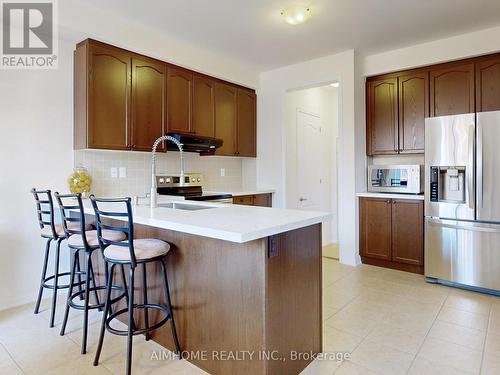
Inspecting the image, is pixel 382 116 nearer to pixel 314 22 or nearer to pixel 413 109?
pixel 413 109

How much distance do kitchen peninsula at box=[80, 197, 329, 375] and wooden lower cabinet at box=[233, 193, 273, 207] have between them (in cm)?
206

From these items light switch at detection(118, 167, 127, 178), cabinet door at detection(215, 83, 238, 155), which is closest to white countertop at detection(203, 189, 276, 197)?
cabinet door at detection(215, 83, 238, 155)

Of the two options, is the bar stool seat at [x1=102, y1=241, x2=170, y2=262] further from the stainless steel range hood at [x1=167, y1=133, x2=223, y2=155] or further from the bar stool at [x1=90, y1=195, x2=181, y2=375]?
the stainless steel range hood at [x1=167, y1=133, x2=223, y2=155]

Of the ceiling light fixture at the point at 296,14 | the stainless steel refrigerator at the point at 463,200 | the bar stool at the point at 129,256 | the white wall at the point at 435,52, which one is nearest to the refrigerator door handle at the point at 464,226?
the stainless steel refrigerator at the point at 463,200

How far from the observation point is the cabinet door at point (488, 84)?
3344 mm

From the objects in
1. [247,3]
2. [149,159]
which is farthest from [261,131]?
[247,3]

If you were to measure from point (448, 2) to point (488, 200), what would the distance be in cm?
181

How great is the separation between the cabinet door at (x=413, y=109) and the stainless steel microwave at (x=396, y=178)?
272 millimetres

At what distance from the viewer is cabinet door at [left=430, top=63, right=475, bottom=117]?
Result: 138 inches

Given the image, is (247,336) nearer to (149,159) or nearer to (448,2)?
(149,159)

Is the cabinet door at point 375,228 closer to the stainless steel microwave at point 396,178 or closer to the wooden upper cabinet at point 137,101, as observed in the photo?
the stainless steel microwave at point 396,178

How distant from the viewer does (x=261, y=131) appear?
4.84 m

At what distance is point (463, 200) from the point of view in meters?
3.08

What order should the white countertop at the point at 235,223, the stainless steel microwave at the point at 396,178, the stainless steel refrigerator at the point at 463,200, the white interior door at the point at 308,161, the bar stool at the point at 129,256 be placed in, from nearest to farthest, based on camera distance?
the white countertop at the point at 235,223 → the bar stool at the point at 129,256 → the stainless steel refrigerator at the point at 463,200 → the stainless steel microwave at the point at 396,178 → the white interior door at the point at 308,161
